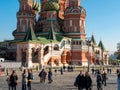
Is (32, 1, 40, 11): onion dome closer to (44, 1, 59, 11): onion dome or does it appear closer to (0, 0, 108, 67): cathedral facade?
(0, 0, 108, 67): cathedral facade

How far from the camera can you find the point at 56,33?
7706 cm

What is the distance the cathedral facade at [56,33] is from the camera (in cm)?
7049

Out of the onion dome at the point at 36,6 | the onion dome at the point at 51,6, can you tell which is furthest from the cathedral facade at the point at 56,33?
the onion dome at the point at 36,6

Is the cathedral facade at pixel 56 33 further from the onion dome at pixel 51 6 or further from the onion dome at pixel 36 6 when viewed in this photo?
the onion dome at pixel 36 6

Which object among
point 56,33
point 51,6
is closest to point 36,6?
point 51,6

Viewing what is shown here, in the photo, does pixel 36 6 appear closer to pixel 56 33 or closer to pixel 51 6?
pixel 51 6

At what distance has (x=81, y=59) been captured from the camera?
242ft

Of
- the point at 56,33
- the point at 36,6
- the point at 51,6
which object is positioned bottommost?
the point at 56,33

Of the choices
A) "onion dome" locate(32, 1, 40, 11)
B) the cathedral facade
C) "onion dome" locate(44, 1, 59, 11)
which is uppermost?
"onion dome" locate(32, 1, 40, 11)

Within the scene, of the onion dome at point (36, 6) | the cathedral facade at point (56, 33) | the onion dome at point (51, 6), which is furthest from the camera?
the onion dome at point (36, 6)

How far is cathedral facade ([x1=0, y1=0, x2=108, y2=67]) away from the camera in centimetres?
7049

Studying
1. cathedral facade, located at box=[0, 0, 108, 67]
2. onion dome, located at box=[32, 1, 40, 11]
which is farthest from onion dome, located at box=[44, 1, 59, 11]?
onion dome, located at box=[32, 1, 40, 11]

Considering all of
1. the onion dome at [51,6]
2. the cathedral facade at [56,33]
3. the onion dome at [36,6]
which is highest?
the onion dome at [36,6]

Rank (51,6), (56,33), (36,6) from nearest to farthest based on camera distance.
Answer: (56,33) < (51,6) < (36,6)
